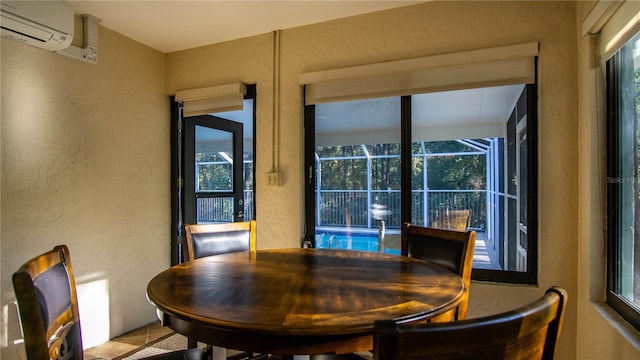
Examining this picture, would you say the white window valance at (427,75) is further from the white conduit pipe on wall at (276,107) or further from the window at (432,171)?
the white conduit pipe on wall at (276,107)

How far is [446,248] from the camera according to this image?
163 cm

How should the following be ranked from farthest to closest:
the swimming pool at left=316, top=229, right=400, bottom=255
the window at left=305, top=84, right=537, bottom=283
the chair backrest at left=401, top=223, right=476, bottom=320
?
the swimming pool at left=316, top=229, right=400, bottom=255 < the window at left=305, top=84, right=537, bottom=283 < the chair backrest at left=401, top=223, right=476, bottom=320

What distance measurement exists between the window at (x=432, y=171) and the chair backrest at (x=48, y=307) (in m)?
1.65

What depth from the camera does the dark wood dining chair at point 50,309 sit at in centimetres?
85

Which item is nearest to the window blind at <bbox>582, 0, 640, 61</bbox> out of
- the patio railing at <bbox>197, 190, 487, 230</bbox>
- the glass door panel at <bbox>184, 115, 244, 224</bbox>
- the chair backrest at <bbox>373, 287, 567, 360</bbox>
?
the patio railing at <bbox>197, 190, 487, 230</bbox>

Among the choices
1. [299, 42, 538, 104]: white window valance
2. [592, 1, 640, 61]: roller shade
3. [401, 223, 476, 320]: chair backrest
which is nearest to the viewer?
[592, 1, 640, 61]: roller shade

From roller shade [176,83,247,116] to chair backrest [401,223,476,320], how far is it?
5.97ft

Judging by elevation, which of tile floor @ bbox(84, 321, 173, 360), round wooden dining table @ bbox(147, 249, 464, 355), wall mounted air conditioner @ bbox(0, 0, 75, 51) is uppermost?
wall mounted air conditioner @ bbox(0, 0, 75, 51)

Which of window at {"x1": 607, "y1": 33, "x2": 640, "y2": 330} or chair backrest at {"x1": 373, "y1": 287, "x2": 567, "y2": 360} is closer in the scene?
chair backrest at {"x1": 373, "y1": 287, "x2": 567, "y2": 360}

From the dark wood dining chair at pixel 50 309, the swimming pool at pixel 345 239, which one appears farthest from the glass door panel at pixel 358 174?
the dark wood dining chair at pixel 50 309

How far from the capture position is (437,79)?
7.15ft

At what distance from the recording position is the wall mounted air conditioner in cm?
184

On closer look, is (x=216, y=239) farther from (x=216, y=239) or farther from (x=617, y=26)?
(x=617, y=26)

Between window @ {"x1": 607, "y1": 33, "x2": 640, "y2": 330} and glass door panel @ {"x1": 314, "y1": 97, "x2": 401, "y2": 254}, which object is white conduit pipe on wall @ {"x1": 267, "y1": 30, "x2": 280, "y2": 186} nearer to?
glass door panel @ {"x1": 314, "y1": 97, "x2": 401, "y2": 254}
